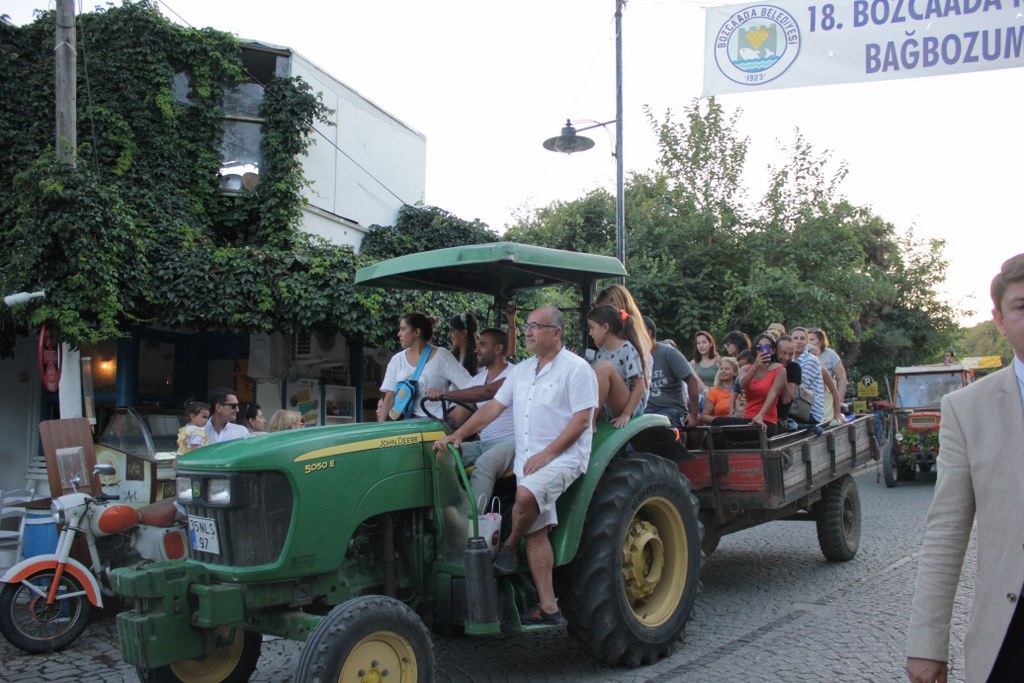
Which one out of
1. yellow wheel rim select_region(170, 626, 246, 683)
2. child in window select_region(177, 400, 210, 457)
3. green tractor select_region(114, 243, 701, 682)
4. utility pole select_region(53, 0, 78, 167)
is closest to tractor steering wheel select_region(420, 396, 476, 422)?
green tractor select_region(114, 243, 701, 682)

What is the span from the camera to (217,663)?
429cm

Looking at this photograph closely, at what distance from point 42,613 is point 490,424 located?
3.45 metres

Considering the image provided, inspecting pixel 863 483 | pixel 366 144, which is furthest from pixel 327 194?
pixel 863 483

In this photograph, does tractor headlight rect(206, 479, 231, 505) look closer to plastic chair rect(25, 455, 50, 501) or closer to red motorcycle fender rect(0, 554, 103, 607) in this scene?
red motorcycle fender rect(0, 554, 103, 607)

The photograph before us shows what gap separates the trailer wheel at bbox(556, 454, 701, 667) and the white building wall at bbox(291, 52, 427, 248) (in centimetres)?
1058

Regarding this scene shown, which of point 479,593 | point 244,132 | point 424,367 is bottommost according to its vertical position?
point 479,593

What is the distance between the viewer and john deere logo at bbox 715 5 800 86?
6.62m

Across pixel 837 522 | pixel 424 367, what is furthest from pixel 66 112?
pixel 837 522

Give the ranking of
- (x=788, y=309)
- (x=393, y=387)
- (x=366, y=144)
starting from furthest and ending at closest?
1. (x=788, y=309)
2. (x=366, y=144)
3. (x=393, y=387)

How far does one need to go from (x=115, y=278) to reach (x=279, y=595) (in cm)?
810

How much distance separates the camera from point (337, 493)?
13.3 feet

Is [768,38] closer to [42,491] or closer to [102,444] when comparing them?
[102,444]

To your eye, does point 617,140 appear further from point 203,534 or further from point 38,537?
point 203,534

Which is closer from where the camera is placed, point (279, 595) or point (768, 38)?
point (279, 595)
